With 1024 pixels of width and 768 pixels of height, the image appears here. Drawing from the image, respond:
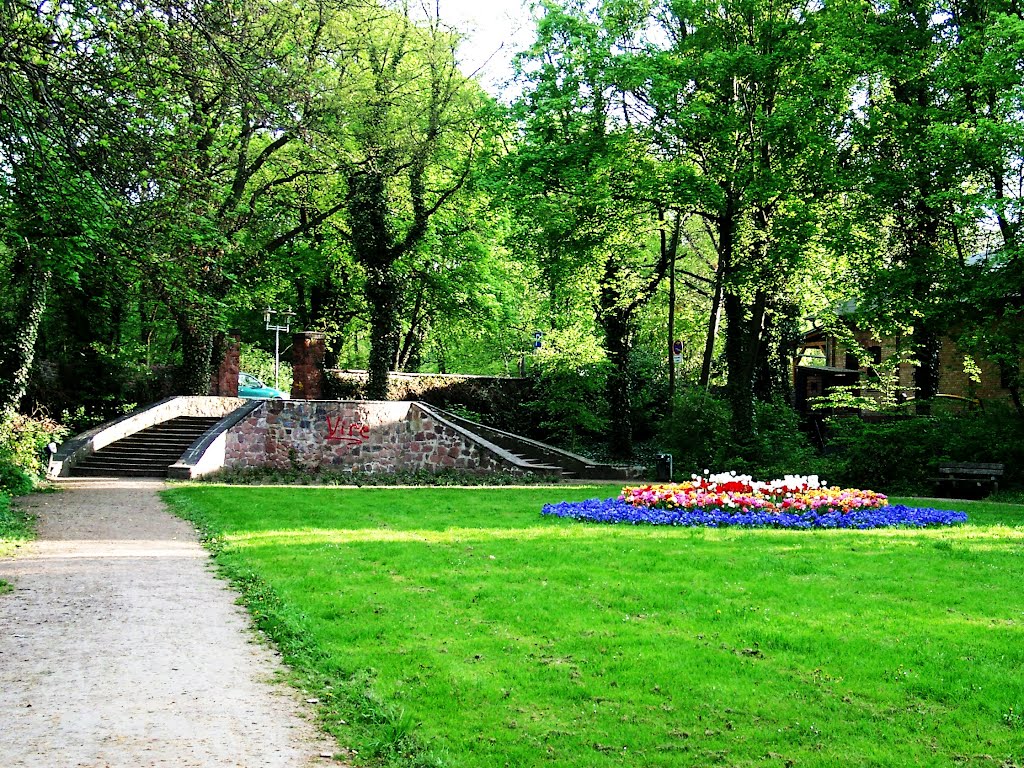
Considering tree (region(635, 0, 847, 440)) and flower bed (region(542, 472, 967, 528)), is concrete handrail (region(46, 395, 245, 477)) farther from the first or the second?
tree (region(635, 0, 847, 440))

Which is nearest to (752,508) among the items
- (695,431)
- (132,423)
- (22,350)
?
(695,431)

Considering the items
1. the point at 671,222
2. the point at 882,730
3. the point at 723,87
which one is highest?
the point at 723,87

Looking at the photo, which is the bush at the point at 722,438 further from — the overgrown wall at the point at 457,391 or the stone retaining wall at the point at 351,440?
the overgrown wall at the point at 457,391

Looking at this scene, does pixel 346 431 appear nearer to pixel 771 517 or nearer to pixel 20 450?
pixel 20 450

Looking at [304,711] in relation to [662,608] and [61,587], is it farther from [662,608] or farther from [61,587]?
[61,587]

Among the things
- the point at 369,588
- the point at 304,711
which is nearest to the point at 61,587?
the point at 369,588

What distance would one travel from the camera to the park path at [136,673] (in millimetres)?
3986

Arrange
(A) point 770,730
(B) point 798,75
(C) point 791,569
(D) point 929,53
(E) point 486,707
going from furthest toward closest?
(B) point 798,75, (D) point 929,53, (C) point 791,569, (E) point 486,707, (A) point 770,730

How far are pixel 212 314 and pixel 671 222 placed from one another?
15.9m

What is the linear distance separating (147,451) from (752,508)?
14.4 m

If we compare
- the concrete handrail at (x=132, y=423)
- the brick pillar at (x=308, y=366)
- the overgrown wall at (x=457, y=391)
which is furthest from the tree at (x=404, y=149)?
the concrete handrail at (x=132, y=423)

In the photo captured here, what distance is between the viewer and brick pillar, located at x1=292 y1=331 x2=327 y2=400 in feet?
88.0

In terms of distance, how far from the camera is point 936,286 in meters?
18.5

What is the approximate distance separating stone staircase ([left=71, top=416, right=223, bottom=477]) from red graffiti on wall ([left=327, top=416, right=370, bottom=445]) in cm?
339
